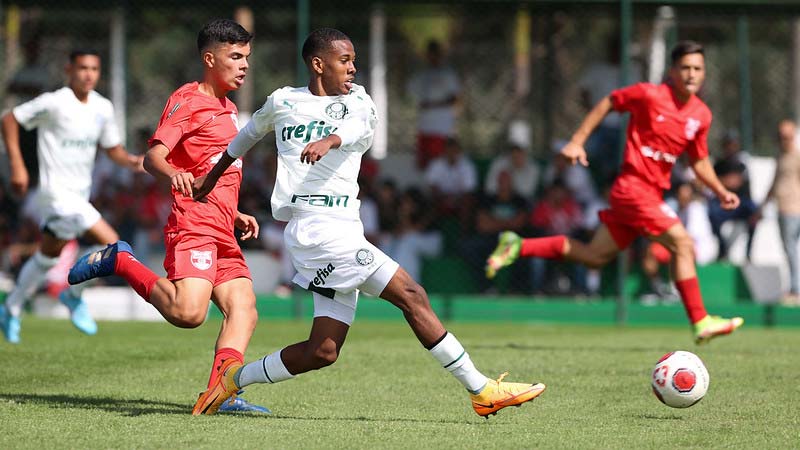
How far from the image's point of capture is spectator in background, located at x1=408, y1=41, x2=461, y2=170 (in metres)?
18.0

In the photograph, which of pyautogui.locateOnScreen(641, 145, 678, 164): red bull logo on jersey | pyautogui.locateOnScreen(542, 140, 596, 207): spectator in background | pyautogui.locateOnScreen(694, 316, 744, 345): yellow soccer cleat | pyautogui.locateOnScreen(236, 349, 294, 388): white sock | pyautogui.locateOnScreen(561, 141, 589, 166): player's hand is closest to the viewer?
pyautogui.locateOnScreen(236, 349, 294, 388): white sock

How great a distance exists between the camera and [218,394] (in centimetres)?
703

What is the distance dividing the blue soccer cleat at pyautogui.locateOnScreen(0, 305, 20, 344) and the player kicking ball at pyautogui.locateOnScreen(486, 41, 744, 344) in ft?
17.8

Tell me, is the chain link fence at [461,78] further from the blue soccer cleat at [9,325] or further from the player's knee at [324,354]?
the player's knee at [324,354]

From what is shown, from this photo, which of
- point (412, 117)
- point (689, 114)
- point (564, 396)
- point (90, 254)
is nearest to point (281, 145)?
point (90, 254)

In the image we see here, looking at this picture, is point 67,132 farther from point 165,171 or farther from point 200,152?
point 165,171

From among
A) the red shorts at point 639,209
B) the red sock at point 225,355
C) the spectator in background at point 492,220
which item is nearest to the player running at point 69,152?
the red sock at point 225,355

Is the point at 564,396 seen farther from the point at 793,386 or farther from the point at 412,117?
the point at 412,117

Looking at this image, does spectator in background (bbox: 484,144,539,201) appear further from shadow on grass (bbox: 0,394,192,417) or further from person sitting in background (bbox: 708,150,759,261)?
shadow on grass (bbox: 0,394,192,417)

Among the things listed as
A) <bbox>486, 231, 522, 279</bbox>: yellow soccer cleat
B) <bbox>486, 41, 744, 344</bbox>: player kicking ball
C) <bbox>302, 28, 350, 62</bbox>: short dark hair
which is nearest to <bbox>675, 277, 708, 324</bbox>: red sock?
<bbox>486, 41, 744, 344</bbox>: player kicking ball

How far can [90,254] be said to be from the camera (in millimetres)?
7633

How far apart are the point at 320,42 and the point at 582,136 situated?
4.02 meters

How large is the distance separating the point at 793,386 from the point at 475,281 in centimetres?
791

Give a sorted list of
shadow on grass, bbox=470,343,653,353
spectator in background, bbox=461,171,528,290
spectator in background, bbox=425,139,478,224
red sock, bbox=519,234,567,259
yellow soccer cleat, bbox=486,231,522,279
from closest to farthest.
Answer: shadow on grass, bbox=470,343,653,353 → red sock, bbox=519,234,567,259 → yellow soccer cleat, bbox=486,231,522,279 → spectator in background, bbox=461,171,528,290 → spectator in background, bbox=425,139,478,224
